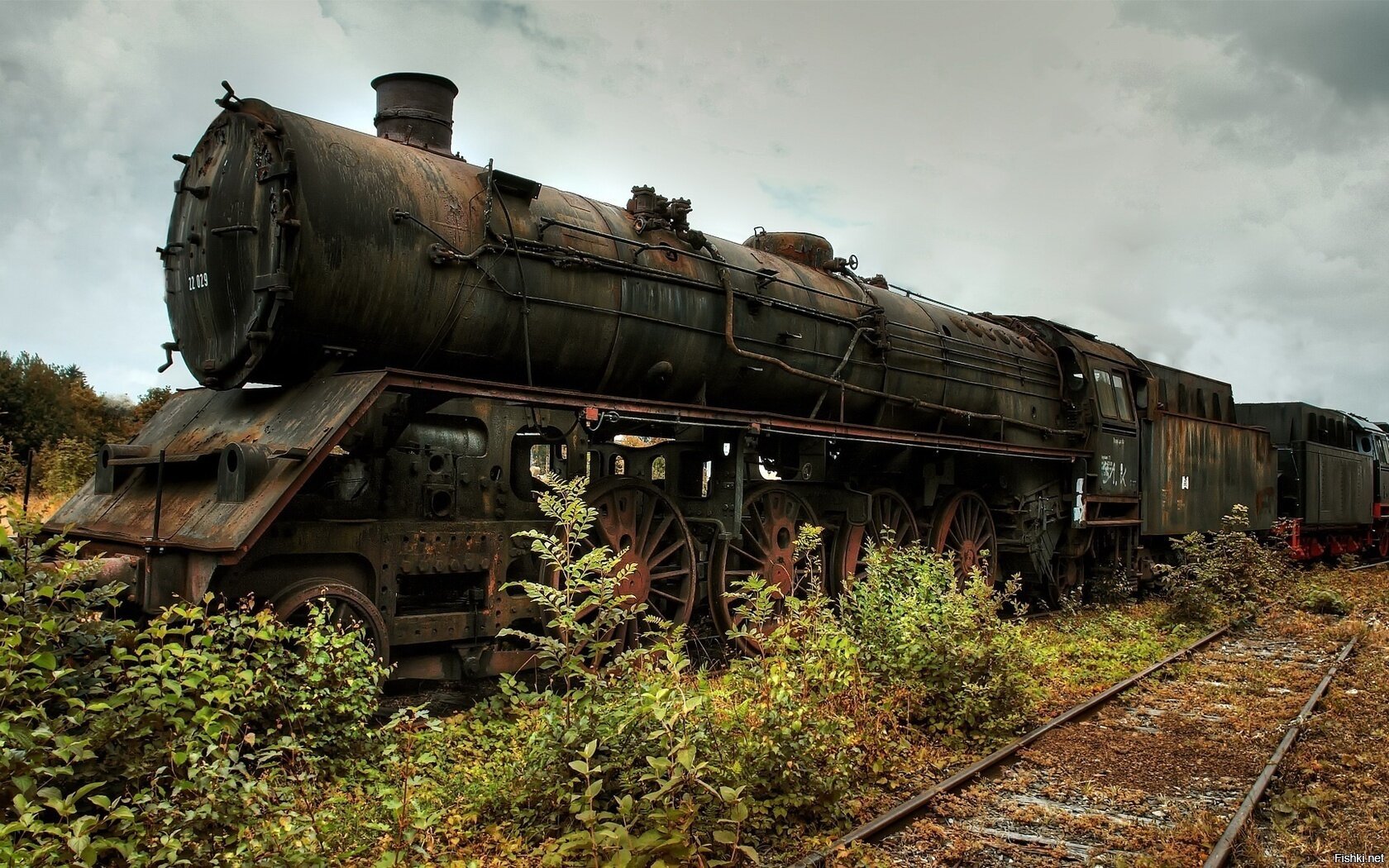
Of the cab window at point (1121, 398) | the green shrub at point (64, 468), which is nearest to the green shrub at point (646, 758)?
the cab window at point (1121, 398)

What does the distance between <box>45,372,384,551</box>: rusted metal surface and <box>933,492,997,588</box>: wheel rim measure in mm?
7225

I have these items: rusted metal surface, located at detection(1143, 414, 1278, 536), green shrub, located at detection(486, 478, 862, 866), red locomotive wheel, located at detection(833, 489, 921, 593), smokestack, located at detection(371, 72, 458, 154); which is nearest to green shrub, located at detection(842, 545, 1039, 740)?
green shrub, located at detection(486, 478, 862, 866)

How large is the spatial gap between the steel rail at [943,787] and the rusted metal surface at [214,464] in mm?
3104

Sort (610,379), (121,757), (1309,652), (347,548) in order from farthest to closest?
(1309,652), (610,379), (347,548), (121,757)

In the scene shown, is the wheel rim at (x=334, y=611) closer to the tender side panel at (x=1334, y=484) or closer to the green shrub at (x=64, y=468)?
the green shrub at (x=64, y=468)

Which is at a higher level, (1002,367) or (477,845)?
(1002,367)

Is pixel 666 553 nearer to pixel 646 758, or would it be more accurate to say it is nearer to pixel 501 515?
pixel 501 515

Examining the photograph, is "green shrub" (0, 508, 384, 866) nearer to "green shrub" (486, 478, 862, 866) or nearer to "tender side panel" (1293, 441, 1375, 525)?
"green shrub" (486, 478, 862, 866)

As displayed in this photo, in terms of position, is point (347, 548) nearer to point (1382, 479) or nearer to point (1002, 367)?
point (1002, 367)

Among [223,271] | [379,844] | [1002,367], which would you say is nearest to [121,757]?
[379,844]

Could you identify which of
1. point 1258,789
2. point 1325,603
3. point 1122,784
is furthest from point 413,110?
point 1325,603

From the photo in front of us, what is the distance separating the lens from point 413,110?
269 inches

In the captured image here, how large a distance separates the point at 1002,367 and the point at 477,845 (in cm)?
910

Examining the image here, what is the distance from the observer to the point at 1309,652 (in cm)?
952
